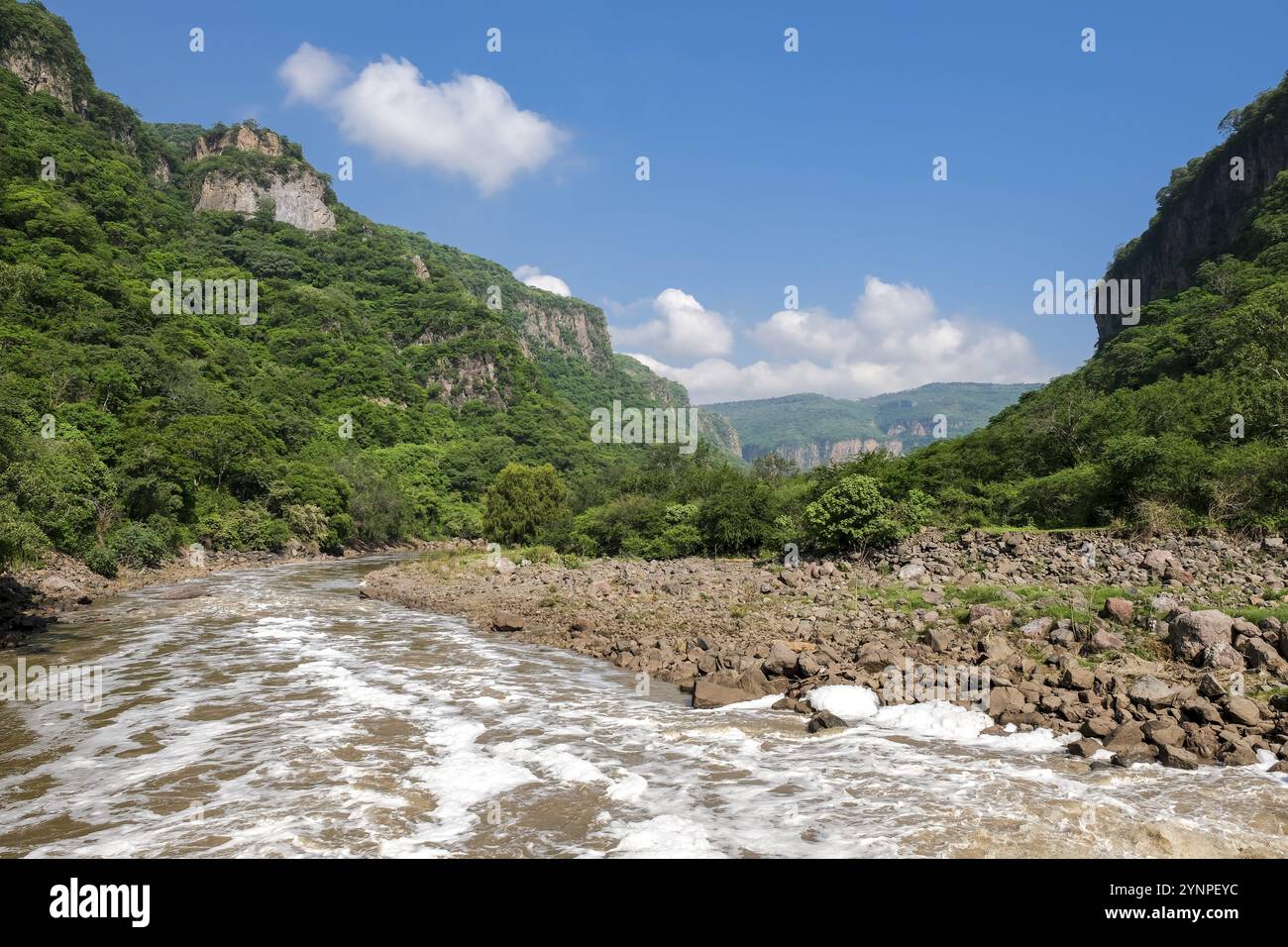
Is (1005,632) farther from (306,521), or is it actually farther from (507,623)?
(306,521)

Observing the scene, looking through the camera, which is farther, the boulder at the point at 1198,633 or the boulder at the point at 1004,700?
the boulder at the point at 1198,633

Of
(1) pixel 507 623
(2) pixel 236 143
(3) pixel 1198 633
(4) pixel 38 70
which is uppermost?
(2) pixel 236 143

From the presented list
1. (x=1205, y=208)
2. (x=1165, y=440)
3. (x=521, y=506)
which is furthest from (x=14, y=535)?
(x=1205, y=208)

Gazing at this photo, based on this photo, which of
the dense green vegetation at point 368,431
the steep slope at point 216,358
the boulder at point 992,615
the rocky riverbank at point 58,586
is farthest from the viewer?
the steep slope at point 216,358

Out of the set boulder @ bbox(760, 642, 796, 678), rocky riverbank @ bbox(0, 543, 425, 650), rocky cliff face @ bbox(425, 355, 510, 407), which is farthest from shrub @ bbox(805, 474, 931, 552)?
rocky cliff face @ bbox(425, 355, 510, 407)

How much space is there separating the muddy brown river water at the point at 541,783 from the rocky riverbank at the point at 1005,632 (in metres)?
1.06

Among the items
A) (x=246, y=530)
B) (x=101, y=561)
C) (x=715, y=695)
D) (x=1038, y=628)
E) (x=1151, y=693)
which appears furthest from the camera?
(x=246, y=530)

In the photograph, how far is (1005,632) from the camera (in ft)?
50.2

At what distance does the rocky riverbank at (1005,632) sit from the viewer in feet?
33.8

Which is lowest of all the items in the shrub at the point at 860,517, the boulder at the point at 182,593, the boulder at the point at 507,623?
the boulder at the point at 182,593

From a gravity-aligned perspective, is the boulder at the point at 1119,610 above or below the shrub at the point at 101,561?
above

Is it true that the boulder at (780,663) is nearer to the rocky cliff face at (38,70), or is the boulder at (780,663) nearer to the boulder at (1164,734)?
the boulder at (1164,734)

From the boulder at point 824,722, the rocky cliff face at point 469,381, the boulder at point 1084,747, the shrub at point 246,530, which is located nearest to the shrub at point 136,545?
the shrub at point 246,530

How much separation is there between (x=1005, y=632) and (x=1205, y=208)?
390 feet
